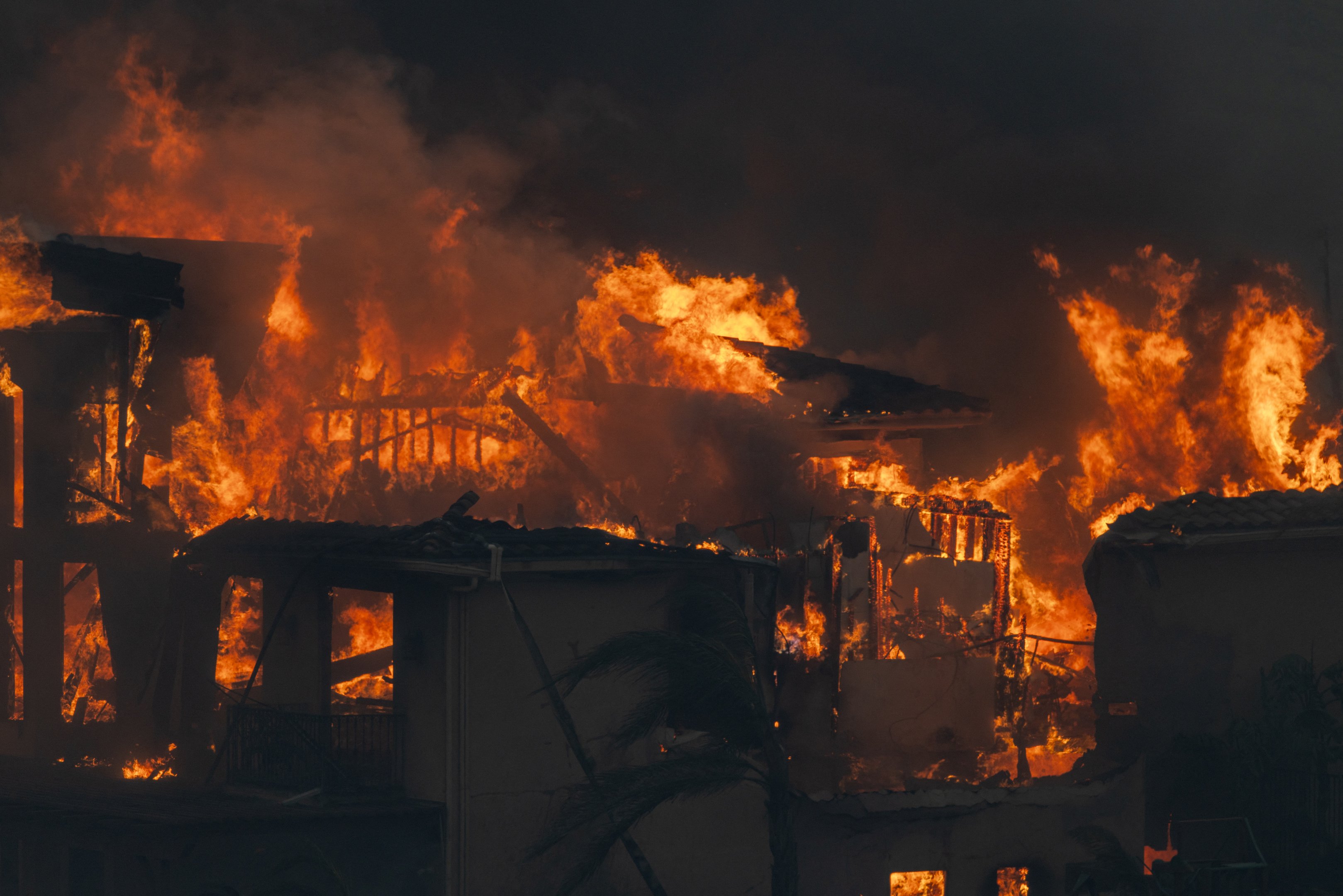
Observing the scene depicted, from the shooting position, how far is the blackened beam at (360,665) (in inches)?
735

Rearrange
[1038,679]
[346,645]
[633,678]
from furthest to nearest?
[346,645], [1038,679], [633,678]

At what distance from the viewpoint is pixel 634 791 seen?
11.1m

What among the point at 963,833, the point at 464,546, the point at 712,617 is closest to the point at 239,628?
the point at 464,546

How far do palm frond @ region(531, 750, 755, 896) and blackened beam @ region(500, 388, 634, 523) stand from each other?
35.4 ft

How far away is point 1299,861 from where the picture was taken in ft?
53.6

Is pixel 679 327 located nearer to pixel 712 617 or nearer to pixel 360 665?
pixel 360 665

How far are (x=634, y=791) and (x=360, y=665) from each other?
27.9 ft

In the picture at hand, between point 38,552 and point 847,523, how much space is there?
451 inches

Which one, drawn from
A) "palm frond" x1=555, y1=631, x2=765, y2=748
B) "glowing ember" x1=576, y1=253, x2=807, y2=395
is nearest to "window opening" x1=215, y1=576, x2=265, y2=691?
"glowing ember" x1=576, y1=253, x2=807, y2=395

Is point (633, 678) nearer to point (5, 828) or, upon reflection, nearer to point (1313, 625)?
point (5, 828)

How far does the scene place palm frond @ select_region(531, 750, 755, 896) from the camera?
1102cm

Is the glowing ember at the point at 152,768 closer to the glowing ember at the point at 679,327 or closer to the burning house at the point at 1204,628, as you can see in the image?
the glowing ember at the point at 679,327

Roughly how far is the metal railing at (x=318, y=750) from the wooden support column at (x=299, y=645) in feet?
1.88

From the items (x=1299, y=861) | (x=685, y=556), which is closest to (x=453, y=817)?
(x=685, y=556)
